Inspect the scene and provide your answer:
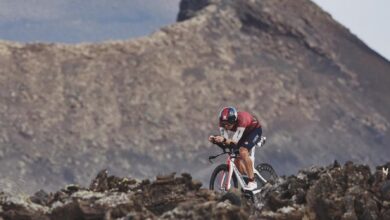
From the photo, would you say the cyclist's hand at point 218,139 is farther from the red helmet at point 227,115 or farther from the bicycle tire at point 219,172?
the bicycle tire at point 219,172

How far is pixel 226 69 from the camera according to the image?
164500 millimetres

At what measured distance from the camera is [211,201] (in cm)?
1605

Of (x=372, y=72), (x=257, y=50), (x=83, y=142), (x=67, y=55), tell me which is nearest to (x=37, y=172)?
(x=83, y=142)

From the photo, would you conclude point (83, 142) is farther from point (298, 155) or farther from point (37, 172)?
point (298, 155)

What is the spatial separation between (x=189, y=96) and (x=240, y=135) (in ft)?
442

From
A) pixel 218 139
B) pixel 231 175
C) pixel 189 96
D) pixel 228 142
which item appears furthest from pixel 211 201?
pixel 189 96

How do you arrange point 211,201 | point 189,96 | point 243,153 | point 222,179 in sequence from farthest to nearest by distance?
point 189,96 < point 222,179 < point 243,153 < point 211,201

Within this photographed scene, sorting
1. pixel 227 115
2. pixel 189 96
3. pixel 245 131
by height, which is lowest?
pixel 227 115

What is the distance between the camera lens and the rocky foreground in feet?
52.1

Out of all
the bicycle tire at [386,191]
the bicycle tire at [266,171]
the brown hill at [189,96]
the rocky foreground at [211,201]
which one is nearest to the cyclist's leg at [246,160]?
the bicycle tire at [266,171]

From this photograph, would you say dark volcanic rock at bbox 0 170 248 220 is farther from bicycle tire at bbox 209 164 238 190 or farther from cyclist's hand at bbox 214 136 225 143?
bicycle tire at bbox 209 164 238 190

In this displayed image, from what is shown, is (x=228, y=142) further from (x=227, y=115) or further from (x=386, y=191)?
(x=386, y=191)

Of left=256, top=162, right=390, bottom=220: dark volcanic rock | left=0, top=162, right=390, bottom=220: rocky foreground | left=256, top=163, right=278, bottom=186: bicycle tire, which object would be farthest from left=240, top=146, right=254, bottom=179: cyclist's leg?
left=0, top=162, right=390, bottom=220: rocky foreground

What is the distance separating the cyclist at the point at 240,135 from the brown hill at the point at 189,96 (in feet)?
361
